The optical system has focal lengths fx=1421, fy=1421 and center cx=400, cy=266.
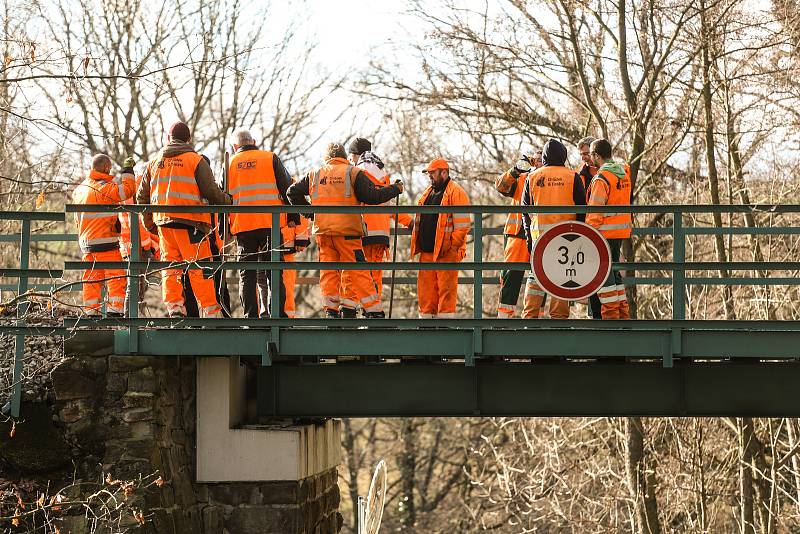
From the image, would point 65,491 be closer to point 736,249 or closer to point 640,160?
point 640,160

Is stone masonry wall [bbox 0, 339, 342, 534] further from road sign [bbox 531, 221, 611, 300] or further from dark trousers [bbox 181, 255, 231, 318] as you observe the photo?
road sign [bbox 531, 221, 611, 300]

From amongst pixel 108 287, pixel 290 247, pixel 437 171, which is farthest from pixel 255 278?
pixel 437 171

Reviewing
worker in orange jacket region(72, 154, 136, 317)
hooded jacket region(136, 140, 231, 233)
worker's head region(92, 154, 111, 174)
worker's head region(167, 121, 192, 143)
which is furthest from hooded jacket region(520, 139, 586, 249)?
worker's head region(92, 154, 111, 174)

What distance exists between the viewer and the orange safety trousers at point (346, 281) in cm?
1233

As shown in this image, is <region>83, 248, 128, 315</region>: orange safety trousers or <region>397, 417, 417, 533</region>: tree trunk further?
<region>397, 417, 417, 533</region>: tree trunk

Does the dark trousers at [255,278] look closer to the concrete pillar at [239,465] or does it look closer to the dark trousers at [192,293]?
the dark trousers at [192,293]

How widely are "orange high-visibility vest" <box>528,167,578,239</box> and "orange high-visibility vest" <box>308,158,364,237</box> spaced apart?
1.54m

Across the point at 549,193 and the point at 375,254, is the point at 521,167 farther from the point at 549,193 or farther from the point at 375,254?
the point at 375,254

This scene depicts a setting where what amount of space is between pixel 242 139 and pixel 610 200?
3.26 meters

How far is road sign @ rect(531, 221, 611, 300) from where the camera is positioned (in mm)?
11516

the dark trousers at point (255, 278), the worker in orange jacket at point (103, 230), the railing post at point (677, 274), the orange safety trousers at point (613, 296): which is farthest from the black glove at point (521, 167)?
the worker in orange jacket at point (103, 230)

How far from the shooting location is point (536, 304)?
12.5 metres

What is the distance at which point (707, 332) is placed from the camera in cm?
1166

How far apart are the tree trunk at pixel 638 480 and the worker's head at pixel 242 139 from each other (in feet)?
33.4
